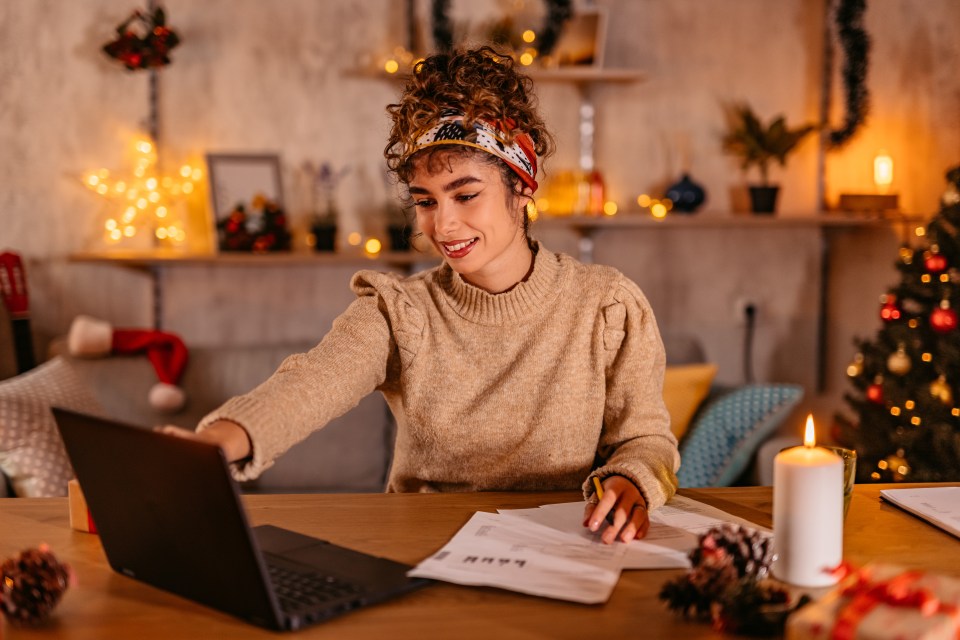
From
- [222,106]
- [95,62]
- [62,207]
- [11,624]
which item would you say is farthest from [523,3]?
[11,624]

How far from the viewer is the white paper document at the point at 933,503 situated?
125 centimetres

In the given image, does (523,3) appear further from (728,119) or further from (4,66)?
(4,66)

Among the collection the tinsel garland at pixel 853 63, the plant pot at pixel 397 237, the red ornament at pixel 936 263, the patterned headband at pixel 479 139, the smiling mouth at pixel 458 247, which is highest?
the tinsel garland at pixel 853 63

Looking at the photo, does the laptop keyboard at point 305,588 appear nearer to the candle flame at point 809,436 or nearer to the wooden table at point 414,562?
the wooden table at point 414,562

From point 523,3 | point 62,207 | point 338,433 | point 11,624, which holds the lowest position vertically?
point 338,433

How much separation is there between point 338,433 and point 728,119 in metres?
1.92

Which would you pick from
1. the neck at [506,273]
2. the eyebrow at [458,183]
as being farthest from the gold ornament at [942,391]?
the eyebrow at [458,183]

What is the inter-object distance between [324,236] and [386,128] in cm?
48

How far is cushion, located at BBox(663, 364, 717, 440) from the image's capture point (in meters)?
2.97

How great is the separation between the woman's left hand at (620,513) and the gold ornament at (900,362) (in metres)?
1.73

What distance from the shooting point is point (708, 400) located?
3.07 meters

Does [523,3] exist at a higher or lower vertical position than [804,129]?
higher

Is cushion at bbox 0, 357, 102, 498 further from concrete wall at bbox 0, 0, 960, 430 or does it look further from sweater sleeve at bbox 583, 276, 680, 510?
sweater sleeve at bbox 583, 276, 680, 510

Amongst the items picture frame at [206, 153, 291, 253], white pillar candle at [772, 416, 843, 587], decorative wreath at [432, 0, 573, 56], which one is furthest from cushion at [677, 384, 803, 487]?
white pillar candle at [772, 416, 843, 587]
